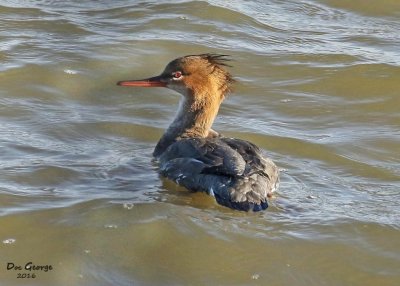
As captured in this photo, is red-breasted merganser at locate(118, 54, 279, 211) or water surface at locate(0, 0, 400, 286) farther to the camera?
red-breasted merganser at locate(118, 54, 279, 211)

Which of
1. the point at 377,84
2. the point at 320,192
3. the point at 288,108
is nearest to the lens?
the point at 320,192

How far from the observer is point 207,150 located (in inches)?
330

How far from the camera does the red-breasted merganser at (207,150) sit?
787 cm

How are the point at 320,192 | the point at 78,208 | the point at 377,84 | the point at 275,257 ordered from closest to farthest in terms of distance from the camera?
the point at 275,257, the point at 78,208, the point at 320,192, the point at 377,84

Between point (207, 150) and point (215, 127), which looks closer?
point (207, 150)

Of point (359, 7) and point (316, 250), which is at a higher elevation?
point (359, 7)

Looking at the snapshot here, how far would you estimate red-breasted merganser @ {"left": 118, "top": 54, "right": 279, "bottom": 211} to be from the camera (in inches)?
310

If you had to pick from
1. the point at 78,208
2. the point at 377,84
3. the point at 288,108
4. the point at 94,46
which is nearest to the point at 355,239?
the point at 78,208

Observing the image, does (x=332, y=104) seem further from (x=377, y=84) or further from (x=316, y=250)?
(x=316, y=250)

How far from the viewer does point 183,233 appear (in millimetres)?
7391

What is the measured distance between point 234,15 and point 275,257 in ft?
19.6

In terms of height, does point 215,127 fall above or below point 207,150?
below

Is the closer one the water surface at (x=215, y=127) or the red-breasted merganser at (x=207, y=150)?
the water surface at (x=215, y=127)

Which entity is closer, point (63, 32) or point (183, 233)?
point (183, 233)
